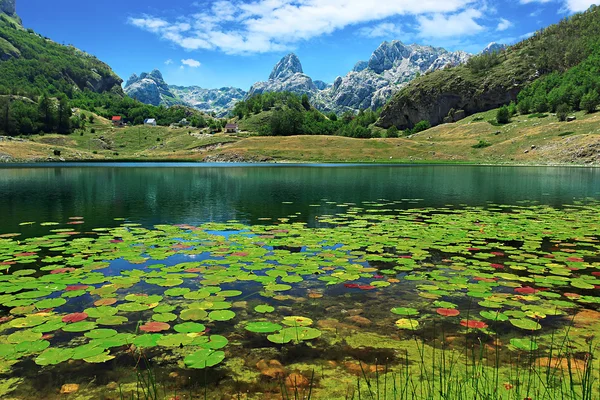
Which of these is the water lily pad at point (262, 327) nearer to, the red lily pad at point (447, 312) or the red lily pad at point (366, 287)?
the red lily pad at point (366, 287)

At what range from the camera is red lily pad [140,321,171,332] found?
6671 mm

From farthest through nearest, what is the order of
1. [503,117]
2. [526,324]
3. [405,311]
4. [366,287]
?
1. [503,117]
2. [366,287]
3. [405,311]
4. [526,324]

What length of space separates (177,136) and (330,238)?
178870 millimetres

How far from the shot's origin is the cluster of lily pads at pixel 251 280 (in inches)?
262

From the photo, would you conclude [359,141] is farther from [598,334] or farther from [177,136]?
[598,334]

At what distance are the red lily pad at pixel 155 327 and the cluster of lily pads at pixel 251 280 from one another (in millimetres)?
47

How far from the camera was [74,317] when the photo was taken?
23.6 feet

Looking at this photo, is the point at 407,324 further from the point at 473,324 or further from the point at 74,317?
the point at 74,317

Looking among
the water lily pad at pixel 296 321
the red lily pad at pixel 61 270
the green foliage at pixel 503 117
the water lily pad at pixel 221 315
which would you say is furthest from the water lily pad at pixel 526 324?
the green foliage at pixel 503 117

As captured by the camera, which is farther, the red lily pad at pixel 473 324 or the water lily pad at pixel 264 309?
the water lily pad at pixel 264 309

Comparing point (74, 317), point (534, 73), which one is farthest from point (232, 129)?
point (74, 317)

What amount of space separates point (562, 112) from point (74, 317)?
484 feet

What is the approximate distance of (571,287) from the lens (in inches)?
368

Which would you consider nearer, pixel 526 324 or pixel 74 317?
pixel 526 324
